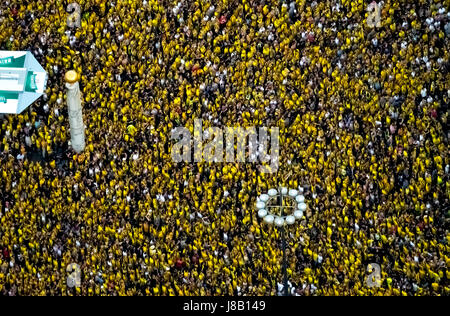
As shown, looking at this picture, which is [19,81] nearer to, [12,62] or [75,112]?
[12,62]

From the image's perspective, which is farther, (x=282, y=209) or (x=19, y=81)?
(x=19, y=81)

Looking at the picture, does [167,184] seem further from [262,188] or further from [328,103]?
[328,103]

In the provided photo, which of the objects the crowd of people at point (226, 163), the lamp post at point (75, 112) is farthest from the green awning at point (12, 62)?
the lamp post at point (75, 112)

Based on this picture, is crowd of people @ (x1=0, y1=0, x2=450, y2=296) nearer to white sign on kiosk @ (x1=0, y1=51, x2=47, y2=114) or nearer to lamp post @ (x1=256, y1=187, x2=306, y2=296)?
white sign on kiosk @ (x1=0, y1=51, x2=47, y2=114)

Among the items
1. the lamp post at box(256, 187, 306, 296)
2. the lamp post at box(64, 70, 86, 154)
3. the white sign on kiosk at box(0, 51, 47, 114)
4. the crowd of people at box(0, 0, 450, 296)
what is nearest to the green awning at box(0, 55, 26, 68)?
the white sign on kiosk at box(0, 51, 47, 114)

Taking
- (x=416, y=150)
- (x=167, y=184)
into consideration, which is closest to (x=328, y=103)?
(x=416, y=150)

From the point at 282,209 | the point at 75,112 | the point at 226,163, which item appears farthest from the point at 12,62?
the point at 282,209
